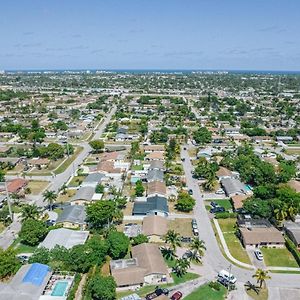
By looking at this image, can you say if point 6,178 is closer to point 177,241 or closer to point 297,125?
point 177,241

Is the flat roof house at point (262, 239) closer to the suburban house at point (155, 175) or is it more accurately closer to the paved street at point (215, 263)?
the paved street at point (215, 263)

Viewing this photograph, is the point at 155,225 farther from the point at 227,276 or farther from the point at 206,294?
the point at 206,294

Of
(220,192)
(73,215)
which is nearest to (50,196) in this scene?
(73,215)

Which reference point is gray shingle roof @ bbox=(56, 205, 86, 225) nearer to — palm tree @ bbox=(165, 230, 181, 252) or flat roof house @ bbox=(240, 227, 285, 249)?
palm tree @ bbox=(165, 230, 181, 252)

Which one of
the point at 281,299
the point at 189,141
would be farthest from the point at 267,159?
the point at 281,299

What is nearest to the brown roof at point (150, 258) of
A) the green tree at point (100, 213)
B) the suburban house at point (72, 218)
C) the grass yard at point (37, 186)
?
the green tree at point (100, 213)
